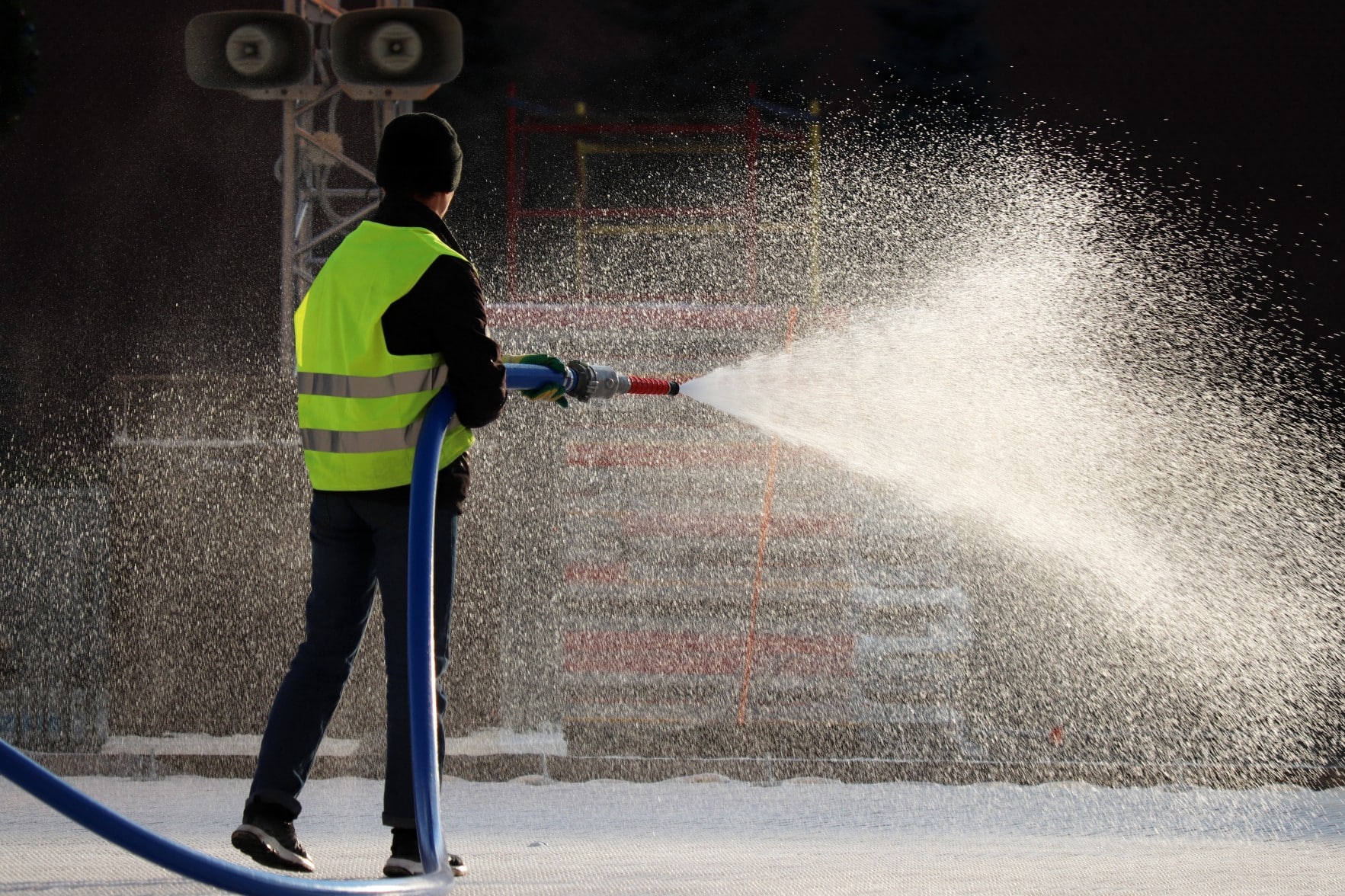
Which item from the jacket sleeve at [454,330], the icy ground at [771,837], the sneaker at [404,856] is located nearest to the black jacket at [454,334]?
the jacket sleeve at [454,330]

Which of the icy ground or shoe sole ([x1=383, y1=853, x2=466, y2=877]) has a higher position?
shoe sole ([x1=383, y1=853, x2=466, y2=877])

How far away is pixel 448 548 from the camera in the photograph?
3279 mm

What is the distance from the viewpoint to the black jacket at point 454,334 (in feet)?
10.1

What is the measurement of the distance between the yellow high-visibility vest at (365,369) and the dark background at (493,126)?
8.36 m

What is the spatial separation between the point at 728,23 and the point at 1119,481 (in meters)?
7.00

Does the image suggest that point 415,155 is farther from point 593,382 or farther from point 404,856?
point 404,856

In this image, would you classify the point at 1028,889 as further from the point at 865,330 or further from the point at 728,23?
the point at 728,23

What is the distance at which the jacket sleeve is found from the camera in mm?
3090

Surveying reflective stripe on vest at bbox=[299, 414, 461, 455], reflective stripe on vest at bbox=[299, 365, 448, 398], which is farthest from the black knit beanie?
reflective stripe on vest at bbox=[299, 414, 461, 455]

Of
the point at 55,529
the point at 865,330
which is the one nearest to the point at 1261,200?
the point at 865,330

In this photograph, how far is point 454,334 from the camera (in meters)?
3.10

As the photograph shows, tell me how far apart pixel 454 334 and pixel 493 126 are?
32.3 feet

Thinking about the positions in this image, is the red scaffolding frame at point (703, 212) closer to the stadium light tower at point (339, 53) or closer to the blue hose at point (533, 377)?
the stadium light tower at point (339, 53)

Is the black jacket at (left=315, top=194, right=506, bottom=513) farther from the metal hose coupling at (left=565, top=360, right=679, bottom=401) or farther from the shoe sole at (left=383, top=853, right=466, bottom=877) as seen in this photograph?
the shoe sole at (left=383, top=853, right=466, bottom=877)
